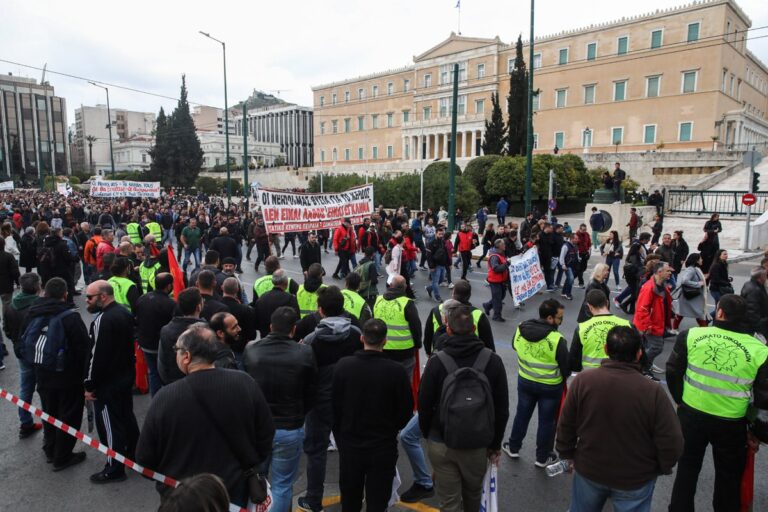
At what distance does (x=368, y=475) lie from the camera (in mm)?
3520

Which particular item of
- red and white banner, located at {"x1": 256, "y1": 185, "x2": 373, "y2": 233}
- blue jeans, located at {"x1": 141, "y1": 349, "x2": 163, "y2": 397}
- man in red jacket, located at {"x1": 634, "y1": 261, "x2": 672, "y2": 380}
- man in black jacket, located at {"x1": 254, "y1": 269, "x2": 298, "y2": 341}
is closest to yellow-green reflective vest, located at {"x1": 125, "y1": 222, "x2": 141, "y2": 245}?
red and white banner, located at {"x1": 256, "y1": 185, "x2": 373, "y2": 233}

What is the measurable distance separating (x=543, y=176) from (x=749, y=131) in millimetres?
35853

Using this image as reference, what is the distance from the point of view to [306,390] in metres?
3.76

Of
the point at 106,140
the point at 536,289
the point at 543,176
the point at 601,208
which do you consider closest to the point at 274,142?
the point at 106,140

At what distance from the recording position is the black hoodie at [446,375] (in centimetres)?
344

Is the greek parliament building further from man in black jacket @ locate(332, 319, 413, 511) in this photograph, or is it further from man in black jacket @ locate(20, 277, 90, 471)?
man in black jacket @ locate(20, 277, 90, 471)

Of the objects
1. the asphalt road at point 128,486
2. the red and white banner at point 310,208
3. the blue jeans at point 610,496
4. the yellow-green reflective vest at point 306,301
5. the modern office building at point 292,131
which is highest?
the modern office building at point 292,131

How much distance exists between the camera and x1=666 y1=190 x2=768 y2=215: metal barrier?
23312 mm

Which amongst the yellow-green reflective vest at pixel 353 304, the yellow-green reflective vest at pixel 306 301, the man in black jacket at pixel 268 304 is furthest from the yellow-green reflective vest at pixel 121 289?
the yellow-green reflective vest at pixel 353 304

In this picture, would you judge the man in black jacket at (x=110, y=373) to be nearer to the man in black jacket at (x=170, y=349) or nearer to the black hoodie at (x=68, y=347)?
the black hoodie at (x=68, y=347)

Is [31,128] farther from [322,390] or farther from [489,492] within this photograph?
[489,492]

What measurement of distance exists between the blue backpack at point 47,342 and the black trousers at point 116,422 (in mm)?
460

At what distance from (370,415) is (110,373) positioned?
8.25 ft

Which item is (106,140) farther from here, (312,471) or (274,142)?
(312,471)
